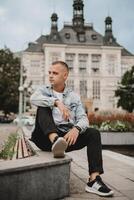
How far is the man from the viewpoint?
14.9 ft

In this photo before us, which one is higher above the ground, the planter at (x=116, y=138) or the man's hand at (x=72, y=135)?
the man's hand at (x=72, y=135)

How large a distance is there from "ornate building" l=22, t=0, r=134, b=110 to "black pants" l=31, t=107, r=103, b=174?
303ft

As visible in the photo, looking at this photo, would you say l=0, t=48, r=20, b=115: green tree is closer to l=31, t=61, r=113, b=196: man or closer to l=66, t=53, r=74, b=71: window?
l=66, t=53, r=74, b=71: window

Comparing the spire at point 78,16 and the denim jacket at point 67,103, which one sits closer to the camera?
the denim jacket at point 67,103

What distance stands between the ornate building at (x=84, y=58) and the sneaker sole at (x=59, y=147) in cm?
9290

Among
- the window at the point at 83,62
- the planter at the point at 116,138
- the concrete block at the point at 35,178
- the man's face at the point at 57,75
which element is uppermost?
the window at the point at 83,62

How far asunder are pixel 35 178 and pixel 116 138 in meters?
11.0

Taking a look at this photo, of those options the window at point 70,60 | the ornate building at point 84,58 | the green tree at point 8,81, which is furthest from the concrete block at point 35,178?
the window at point 70,60

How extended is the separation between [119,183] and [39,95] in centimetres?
146

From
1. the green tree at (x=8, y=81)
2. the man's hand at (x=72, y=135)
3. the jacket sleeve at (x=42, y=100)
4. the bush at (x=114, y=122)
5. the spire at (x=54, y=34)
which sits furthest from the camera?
the spire at (x=54, y=34)

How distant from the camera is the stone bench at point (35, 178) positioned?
3.70 meters

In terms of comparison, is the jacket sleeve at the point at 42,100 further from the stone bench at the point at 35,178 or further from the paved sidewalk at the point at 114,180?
the paved sidewalk at the point at 114,180

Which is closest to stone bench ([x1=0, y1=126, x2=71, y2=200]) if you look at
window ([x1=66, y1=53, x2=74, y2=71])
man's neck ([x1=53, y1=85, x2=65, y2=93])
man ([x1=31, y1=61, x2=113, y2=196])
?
man ([x1=31, y1=61, x2=113, y2=196])

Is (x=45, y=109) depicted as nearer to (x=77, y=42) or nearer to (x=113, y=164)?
(x=113, y=164)
